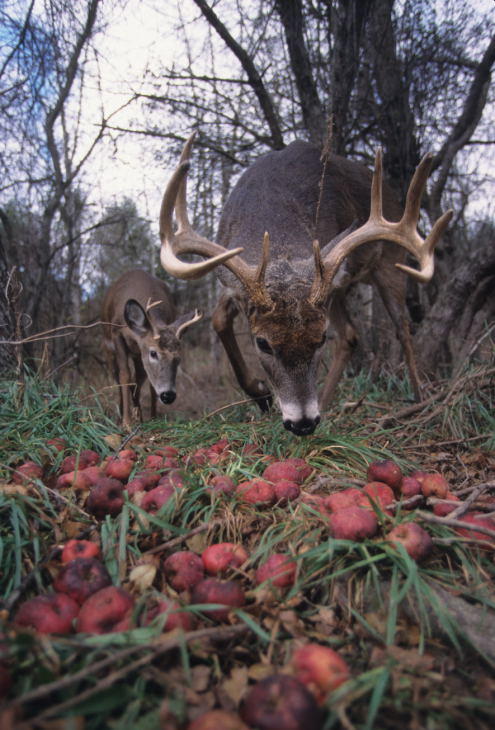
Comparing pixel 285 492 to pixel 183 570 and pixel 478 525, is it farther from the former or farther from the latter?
pixel 478 525

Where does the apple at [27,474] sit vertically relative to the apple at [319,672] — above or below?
above

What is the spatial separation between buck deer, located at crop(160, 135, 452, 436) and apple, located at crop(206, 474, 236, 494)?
36.3 inches

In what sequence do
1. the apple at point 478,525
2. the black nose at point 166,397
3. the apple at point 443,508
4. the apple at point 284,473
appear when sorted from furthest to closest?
1. the black nose at point 166,397
2. the apple at point 284,473
3. the apple at point 443,508
4. the apple at point 478,525

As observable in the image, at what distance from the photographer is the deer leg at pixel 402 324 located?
4.58 meters

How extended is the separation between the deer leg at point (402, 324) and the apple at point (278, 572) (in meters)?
3.37

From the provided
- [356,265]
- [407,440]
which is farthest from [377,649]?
[356,265]

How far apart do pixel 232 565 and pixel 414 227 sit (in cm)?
285

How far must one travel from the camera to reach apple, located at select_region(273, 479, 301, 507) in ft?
6.19

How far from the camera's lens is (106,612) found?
1210 mm

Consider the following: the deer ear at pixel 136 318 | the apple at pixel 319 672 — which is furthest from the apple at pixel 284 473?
the deer ear at pixel 136 318

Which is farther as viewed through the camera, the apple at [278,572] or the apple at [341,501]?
the apple at [341,501]

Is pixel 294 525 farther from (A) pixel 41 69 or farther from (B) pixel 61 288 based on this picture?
(B) pixel 61 288

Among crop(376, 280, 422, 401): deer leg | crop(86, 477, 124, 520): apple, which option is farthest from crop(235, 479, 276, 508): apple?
crop(376, 280, 422, 401): deer leg

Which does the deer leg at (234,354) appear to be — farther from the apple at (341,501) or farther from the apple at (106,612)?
the apple at (106,612)
